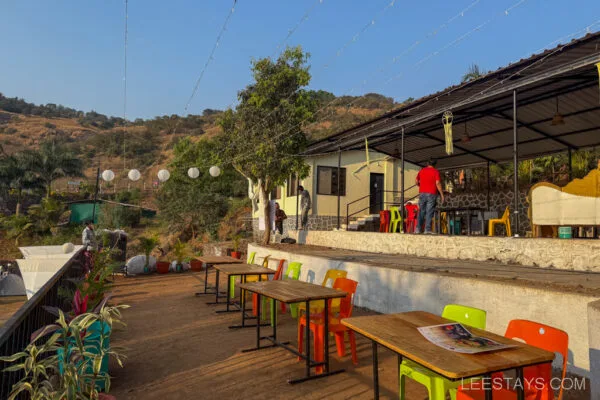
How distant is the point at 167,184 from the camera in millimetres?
23984

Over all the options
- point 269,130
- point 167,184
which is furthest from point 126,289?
point 167,184

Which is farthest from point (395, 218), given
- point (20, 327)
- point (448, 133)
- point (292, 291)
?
point (20, 327)

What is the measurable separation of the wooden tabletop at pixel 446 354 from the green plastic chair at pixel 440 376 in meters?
0.31

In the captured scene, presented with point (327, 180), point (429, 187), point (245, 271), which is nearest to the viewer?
point (245, 271)

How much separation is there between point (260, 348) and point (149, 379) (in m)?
1.24

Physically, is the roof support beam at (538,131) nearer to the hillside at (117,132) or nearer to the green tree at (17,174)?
the green tree at (17,174)

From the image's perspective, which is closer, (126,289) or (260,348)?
(260,348)

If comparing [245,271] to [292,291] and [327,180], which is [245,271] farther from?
[327,180]

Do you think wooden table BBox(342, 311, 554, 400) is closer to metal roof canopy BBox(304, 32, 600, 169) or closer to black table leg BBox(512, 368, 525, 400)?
black table leg BBox(512, 368, 525, 400)

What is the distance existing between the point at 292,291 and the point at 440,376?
1.83 meters

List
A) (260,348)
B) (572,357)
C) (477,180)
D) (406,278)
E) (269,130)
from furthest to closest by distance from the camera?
(477,180) → (269,130) → (406,278) → (260,348) → (572,357)

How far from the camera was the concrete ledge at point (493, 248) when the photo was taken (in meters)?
4.84

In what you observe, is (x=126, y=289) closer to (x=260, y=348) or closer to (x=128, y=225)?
(x=260, y=348)

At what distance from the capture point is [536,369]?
1979 mm
